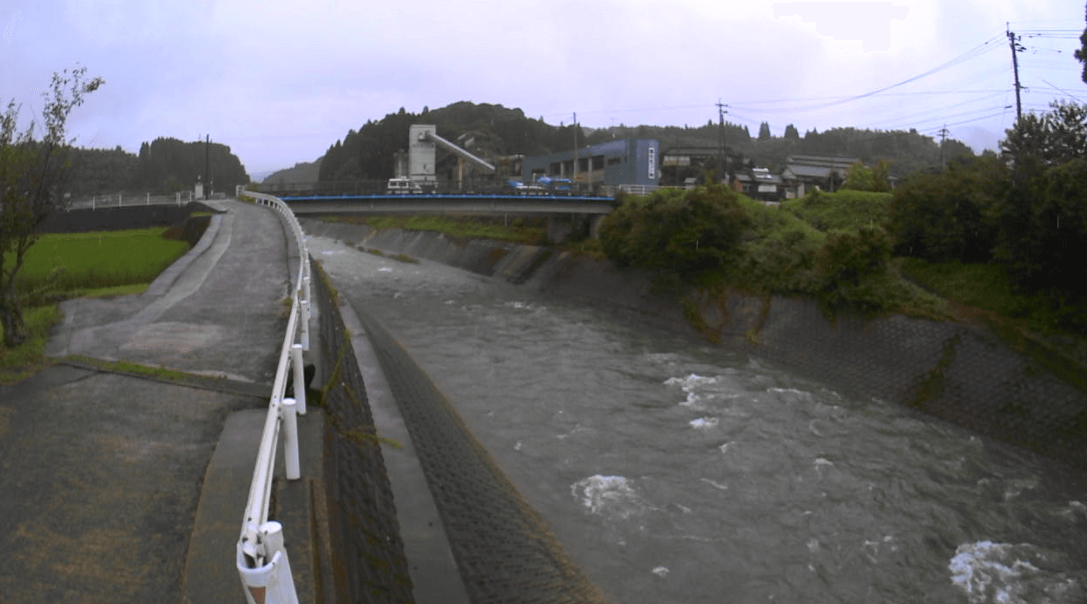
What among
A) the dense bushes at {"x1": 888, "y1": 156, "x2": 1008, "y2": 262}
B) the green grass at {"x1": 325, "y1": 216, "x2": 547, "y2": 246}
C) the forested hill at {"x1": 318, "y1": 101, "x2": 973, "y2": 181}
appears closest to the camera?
the dense bushes at {"x1": 888, "y1": 156, "x2": 1008, "y2": 262}

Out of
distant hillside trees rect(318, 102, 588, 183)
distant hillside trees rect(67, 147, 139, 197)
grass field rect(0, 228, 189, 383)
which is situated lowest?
grass field rect(0, 228, 189, 383)

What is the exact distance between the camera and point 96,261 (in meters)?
20.7

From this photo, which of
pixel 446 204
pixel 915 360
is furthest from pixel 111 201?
pixel 915 360

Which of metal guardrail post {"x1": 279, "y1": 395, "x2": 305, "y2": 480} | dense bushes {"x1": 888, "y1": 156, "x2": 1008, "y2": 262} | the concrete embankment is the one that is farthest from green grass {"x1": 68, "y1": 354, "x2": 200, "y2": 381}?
dense bushes {"x1": 888, "y1": 156, "x2": 1008, "y2": 262}

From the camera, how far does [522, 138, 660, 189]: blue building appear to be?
59.8 metres

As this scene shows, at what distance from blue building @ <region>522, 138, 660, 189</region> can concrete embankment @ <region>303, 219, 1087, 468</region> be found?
27068 millimetres

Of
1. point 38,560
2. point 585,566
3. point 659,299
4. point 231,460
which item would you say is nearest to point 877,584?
point 585,566

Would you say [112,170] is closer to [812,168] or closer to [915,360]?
[812,168]

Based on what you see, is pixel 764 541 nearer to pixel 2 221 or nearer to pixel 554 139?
pixel 2 221

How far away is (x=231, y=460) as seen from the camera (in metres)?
6.74

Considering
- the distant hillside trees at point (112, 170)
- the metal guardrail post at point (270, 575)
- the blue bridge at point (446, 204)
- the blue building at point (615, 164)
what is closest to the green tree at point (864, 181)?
Answer: the blue building at point (615, 164)

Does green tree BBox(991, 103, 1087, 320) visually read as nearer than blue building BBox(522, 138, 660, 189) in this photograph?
Yes

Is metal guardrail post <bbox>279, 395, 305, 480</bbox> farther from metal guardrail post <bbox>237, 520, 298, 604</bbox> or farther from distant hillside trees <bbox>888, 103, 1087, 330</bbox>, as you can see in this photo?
distant hillside trees <bbox>888, 103, 1087, 330</bbox>

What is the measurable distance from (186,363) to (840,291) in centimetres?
2008
